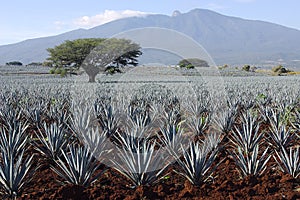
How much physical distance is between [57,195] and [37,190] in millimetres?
343

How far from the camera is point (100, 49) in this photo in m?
34.3

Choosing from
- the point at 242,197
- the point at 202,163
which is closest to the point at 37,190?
the point at 202,163

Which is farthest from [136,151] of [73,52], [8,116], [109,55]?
[73,52]

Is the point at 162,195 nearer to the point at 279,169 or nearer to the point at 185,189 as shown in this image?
the point at 185,189

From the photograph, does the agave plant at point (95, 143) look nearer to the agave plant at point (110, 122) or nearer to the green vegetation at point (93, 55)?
the agave plant at point (110, 122)

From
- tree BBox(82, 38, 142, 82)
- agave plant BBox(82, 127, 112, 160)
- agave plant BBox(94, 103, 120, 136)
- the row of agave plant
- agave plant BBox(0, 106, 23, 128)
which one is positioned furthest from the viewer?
tree BBox(82, 38, 142, 82)

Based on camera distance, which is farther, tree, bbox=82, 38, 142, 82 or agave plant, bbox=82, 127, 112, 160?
tree, bbox=82, 38, 142, 82

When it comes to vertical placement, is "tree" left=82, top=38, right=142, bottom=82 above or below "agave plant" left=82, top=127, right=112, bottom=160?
above

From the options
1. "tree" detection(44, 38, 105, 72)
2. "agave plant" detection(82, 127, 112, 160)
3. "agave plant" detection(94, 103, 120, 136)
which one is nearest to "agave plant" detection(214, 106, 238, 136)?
"agave plant" detection(94, 103, 120, 136)

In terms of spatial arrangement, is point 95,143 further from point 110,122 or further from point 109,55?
point 109,55

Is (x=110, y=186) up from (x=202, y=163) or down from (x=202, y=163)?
down

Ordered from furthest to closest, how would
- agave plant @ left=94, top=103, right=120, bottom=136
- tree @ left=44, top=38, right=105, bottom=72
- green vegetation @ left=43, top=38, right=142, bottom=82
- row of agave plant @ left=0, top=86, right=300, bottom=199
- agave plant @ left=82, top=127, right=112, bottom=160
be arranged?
1. tree @ left=44, top=38, right=105, bottom=72
2. green vegetation @ left=43, top=38, right=142, bottom=82
3. agave plant @ left=94, top=103, right=120, bottom=136
4. agave plant @ left=82, top=127, right=112, bottom=160
5. row of agave plant @ left=0, top=86, right=300, bottom=199

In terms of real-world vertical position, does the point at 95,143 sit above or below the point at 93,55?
below

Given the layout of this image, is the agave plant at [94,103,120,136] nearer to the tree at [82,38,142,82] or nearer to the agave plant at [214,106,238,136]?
the agave plant at [214,106,238,136]
